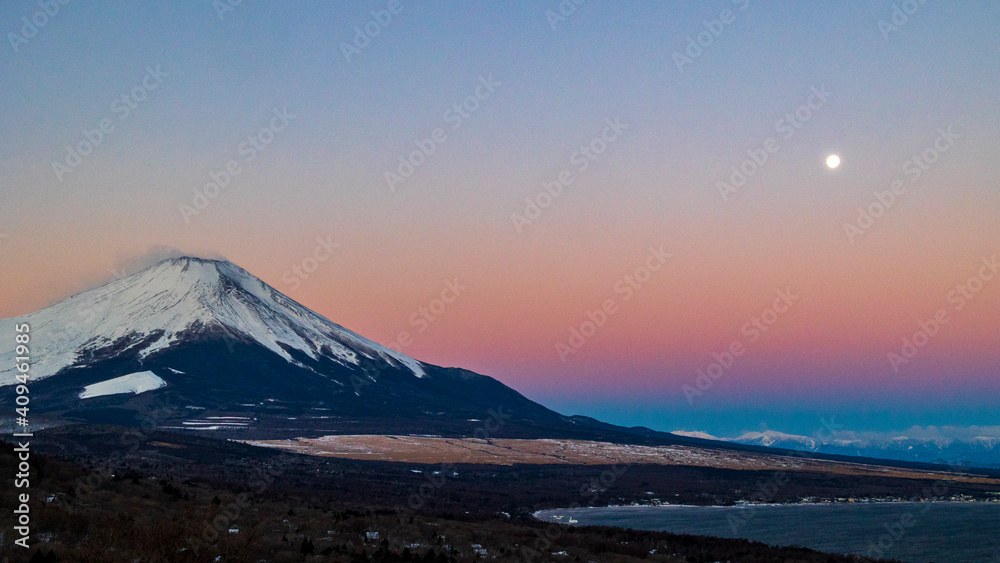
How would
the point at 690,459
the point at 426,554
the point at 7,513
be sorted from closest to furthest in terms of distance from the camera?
the point at 7,513
the point at 426,554
the point at 690,459

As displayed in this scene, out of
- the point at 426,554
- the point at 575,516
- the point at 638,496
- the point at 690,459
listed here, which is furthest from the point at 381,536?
the point at 690,459

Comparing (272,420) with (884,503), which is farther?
(272,420)

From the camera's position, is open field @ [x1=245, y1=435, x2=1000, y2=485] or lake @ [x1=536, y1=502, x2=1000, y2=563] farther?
open field @ [x1=245, y1=435, x2=1000, y2=485]

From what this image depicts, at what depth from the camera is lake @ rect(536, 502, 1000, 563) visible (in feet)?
171

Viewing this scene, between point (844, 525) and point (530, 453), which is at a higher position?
point (844, 525)

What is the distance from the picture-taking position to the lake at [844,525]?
52.0 meters

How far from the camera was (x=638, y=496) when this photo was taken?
9269 cm

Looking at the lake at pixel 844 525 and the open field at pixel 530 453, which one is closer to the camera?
the lake at pixel 844 525

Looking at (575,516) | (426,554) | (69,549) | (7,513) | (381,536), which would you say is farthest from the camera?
(575,516)

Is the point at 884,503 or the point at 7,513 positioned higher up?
the point at 884,503

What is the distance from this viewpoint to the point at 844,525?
66688 mm

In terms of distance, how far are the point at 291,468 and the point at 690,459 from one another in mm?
99885

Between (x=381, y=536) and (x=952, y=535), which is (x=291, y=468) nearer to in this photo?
(x=381, y=536)

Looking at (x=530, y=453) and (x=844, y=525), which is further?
(x=530, y=453)
